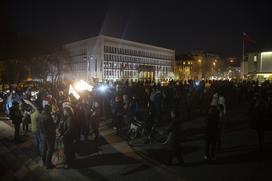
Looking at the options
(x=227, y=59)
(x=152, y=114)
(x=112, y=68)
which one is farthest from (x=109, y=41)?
(x=152, y=114)

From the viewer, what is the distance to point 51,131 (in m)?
7.62

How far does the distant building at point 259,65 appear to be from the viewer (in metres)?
60.2

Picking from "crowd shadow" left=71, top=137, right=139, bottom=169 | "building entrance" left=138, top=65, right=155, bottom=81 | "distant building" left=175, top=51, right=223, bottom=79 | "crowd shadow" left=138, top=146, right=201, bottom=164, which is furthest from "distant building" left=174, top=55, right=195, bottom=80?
"crowd shadow" left=71, top=137, right=139, bottom=169

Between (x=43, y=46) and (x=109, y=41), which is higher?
(x=109, y=41)

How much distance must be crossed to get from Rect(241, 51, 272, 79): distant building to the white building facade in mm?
29514

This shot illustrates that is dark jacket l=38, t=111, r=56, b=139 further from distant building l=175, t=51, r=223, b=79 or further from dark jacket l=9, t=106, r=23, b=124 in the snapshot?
distant building l=175, t=51, r=223, b=79

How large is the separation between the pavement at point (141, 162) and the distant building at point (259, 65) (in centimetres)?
5530

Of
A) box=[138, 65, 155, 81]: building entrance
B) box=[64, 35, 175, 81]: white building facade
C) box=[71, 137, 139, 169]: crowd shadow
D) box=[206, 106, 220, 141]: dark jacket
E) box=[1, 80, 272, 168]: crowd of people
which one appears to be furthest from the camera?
box=[138, 65, 155, 81]: building entrance

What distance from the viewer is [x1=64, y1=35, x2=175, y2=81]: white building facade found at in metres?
85.4

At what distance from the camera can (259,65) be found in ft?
204

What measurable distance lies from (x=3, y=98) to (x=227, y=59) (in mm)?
121235

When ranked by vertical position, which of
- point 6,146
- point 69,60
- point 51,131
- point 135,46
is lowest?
point 6,146

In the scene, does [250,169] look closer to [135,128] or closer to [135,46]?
[135,128]

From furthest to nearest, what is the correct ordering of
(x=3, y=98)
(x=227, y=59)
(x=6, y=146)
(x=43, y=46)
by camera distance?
1. (x=227, y=59)
2. (x=43, y=46)
3. (x=3, y=98)
4. (x=6, y=146)
